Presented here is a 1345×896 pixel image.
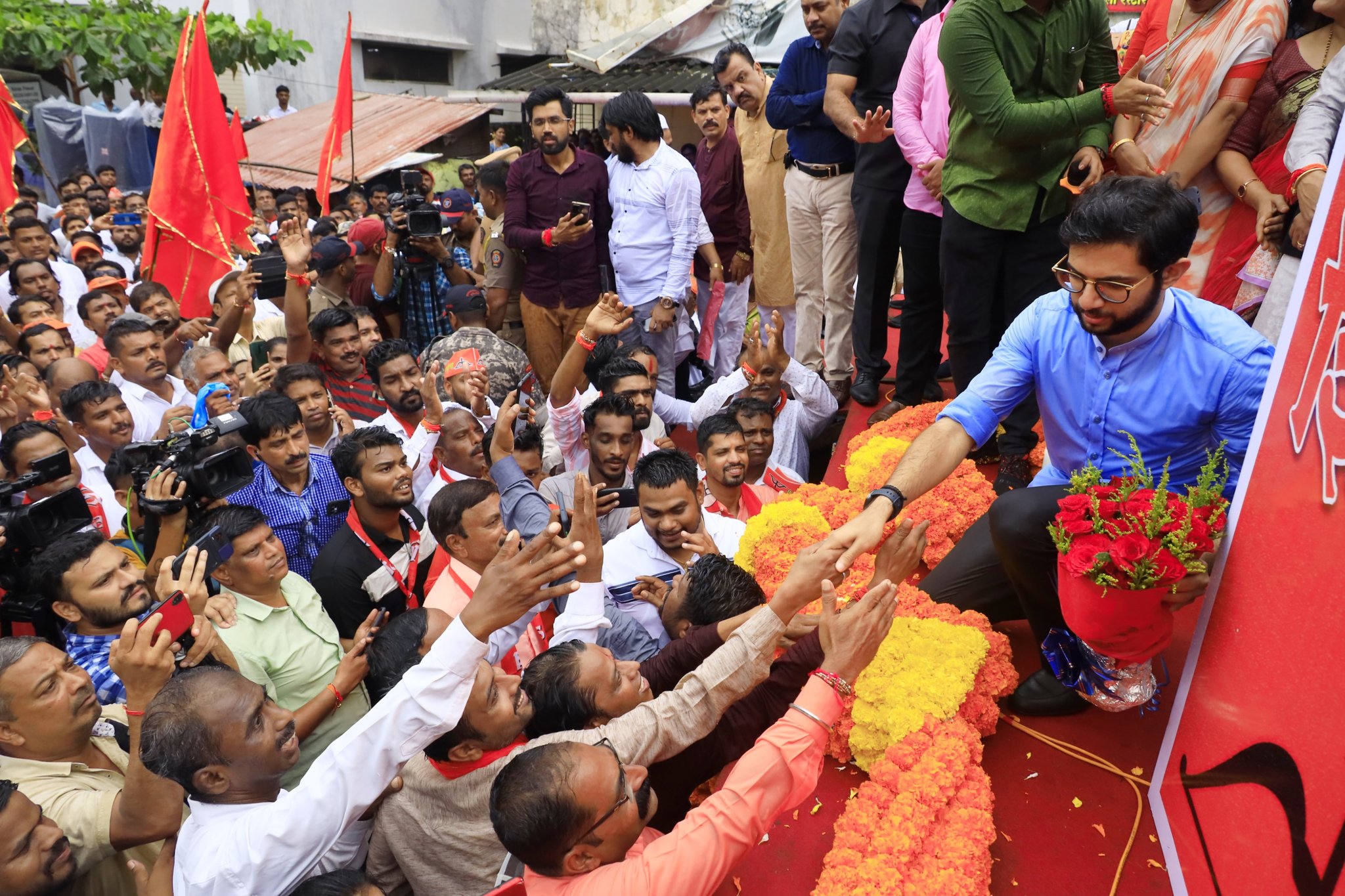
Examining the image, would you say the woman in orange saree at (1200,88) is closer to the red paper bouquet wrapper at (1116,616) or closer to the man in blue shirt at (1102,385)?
the man in blue shirt at (1102,385)

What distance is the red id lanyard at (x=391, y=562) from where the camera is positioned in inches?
145

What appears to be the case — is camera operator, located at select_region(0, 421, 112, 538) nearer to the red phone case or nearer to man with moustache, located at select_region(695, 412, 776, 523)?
the red phone case

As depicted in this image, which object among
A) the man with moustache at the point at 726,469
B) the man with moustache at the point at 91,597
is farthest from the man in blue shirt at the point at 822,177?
the man with moustache at the point at 91,597

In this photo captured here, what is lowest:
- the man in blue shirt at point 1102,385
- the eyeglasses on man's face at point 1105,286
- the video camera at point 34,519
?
the video camera at point 34,519

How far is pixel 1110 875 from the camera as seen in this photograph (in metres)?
2.21

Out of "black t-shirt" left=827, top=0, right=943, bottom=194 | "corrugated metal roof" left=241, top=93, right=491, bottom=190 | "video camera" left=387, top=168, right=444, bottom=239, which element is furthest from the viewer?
"corrugated metal roof" left=241, top=93, right=491, bottom=190

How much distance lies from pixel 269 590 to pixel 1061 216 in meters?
3.06

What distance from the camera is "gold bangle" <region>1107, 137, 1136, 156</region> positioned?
142 inches

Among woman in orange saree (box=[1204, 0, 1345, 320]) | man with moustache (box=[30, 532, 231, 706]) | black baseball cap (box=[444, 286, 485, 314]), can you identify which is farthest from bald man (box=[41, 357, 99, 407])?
woman in orange saree (box=[1204, 0, 1345, 320])

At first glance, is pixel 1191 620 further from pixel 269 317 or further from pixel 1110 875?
pixel 269 317

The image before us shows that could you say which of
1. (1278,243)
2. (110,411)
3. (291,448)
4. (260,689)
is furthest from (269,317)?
(1278,243)

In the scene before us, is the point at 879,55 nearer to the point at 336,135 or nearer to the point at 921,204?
the point at 921,204

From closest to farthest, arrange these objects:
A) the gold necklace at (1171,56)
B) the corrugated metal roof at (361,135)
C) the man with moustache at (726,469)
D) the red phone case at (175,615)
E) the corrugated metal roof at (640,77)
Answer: the red phone case at (175,615) < the gold necklace at (1171,56) < the man with moustache at (726,469) < the corrugated metal roof at (640,77) < the corrugated metal roof at (361,135)

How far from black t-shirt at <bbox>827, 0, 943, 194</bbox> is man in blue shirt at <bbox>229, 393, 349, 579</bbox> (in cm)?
275
